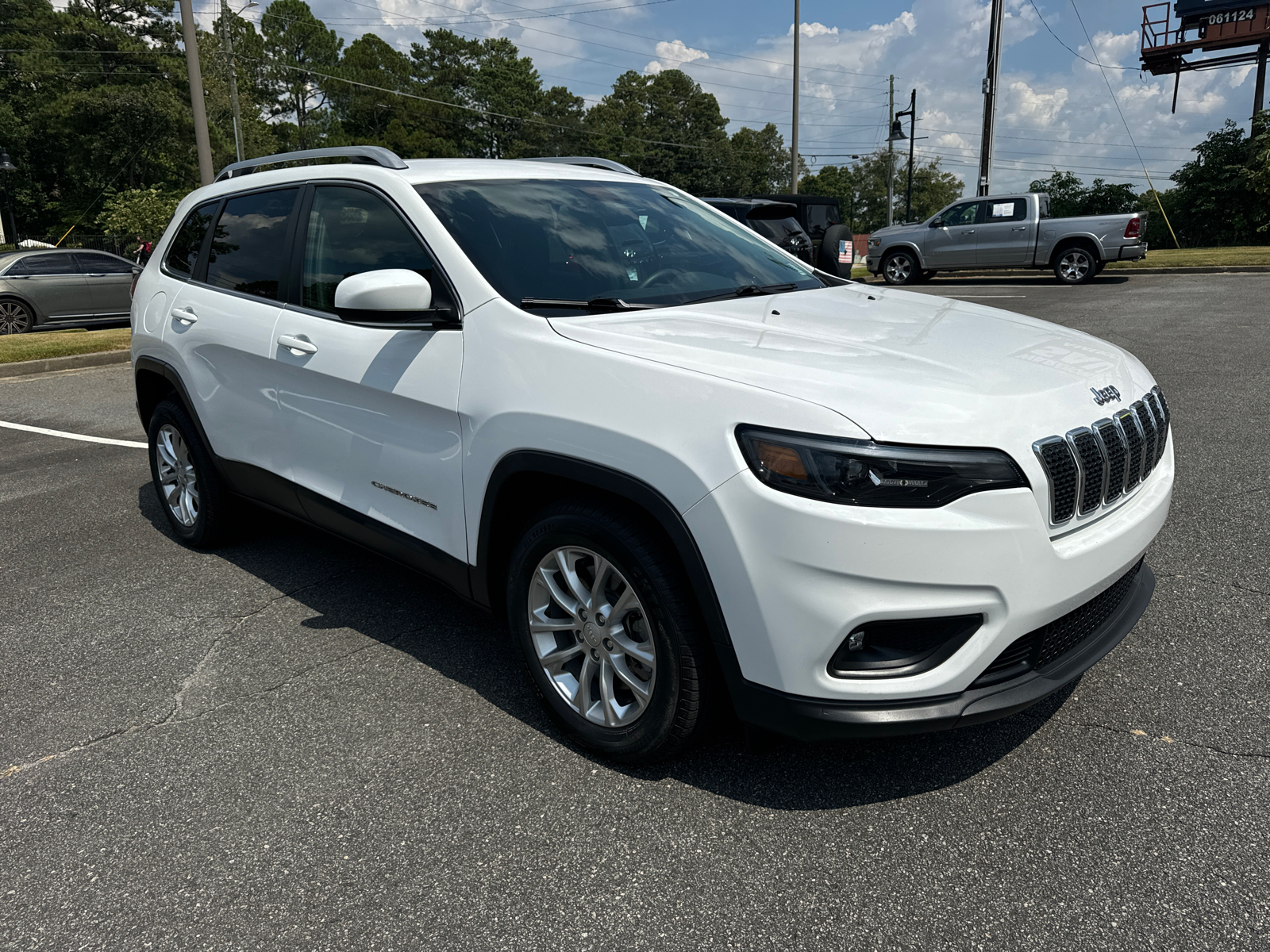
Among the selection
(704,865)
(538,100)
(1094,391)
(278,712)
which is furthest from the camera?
(538,100)

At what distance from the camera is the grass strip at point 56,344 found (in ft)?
39.2

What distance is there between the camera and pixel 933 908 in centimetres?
220

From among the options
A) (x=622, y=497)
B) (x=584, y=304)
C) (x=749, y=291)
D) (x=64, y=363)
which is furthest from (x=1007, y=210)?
(x=622, y=497)

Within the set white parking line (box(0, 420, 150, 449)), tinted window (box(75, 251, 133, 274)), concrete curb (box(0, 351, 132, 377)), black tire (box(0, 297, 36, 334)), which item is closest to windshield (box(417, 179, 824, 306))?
white parking line (box(0, 420, 150, 449))

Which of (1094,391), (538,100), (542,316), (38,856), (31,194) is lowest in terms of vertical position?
(38,856)

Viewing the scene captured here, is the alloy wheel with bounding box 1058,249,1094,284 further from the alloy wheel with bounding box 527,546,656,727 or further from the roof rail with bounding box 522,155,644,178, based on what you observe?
the alloy wheel with bounding box 527,546,656,727

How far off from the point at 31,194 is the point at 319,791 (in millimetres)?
63479

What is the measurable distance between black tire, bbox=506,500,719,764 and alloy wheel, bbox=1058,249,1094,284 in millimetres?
18705

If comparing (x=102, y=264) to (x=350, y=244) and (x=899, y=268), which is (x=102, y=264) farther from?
(x=899, y=268)

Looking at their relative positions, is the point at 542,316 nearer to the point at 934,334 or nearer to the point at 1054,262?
the point at 934,334

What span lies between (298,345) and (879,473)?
246cm

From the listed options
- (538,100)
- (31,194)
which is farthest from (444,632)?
(538,100)

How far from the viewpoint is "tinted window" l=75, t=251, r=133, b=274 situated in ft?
52.2

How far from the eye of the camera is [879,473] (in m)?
2.19
